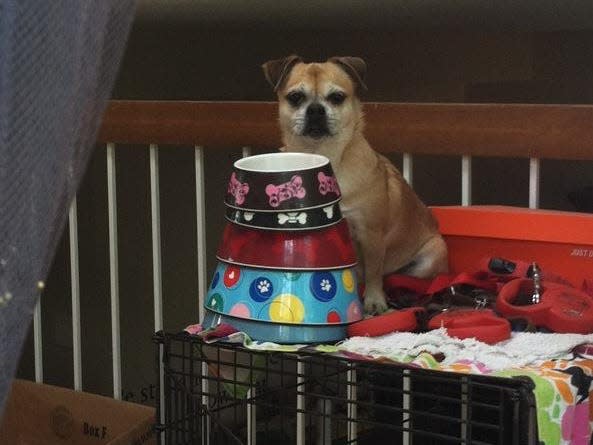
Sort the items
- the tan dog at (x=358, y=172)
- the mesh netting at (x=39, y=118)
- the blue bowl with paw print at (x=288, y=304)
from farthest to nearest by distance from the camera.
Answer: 1. the tan dog at (x=358, y=172)
2. the blue bowl with paw print at (x=288, y=304)
3. the mesh netting at (x=39, y=118)

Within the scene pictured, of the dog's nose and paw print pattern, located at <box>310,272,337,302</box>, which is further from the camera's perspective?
the dog's nose

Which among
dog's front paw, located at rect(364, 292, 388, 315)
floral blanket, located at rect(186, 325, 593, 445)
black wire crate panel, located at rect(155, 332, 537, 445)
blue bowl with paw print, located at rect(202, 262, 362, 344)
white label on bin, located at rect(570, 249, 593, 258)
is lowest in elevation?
black wire crate panel, located at rect(155, 332, 537, 445)

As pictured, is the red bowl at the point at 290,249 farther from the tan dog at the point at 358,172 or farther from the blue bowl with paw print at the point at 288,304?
the tan dog at the point at 358,172

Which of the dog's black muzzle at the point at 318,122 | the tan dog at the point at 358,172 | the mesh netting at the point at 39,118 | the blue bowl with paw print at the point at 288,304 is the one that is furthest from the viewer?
the dog's black muzzle at the point at 318,122

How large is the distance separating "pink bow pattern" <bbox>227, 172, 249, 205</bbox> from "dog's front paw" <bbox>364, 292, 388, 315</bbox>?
257 millimetres

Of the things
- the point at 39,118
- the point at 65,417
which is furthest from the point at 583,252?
the point at 65,417

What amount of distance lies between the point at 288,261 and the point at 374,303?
0.26m

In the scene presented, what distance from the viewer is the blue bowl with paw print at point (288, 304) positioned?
1063 millimetres

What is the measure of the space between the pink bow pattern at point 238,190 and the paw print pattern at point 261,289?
99 millimetres

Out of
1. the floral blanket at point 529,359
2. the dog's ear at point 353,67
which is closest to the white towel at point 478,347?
the floral blanket at point 529,359

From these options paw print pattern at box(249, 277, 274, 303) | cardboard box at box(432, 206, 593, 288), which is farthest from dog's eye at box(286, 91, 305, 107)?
paw print pattern at box(249, 277, 274, 303)

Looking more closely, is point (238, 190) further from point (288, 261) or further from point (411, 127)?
point (411, 127)

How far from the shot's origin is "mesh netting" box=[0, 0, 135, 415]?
21.2 inches

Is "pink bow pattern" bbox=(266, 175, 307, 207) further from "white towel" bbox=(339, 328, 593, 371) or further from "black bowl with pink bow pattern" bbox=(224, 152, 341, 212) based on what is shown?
"white towel" bbox=(339, 328, 593, 371)
